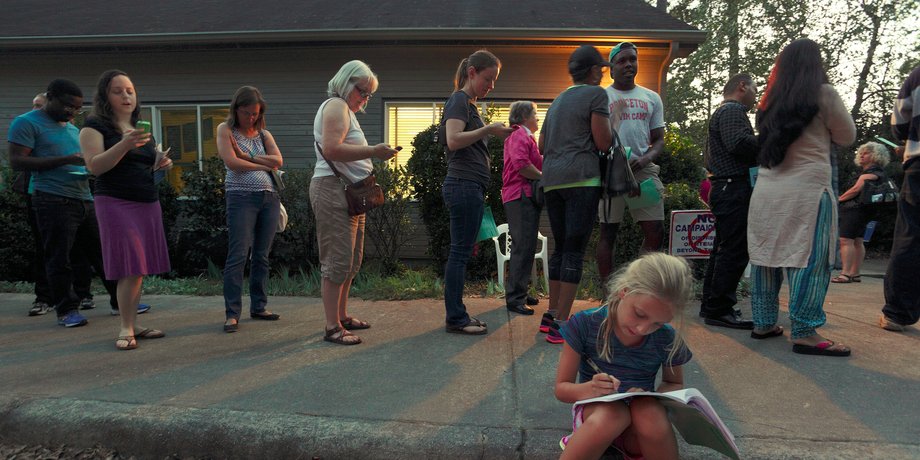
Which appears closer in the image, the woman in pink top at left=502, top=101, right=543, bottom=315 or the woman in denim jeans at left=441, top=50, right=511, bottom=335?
the woman in denim jeans at left=441, top=50, right=511, bottom=335

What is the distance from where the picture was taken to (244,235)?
13.1 ft

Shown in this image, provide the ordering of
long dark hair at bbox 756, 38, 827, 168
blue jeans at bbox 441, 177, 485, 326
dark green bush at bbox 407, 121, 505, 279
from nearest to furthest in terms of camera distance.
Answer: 1. long dark hair at bbox 756, 38, 827, 168
2. blue jeans at bbox 441, 177, 485, 326
3. dark green bush at bbox 407, 121, 505, 279

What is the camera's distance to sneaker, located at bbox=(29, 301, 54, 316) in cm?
463

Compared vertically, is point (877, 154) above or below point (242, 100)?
below

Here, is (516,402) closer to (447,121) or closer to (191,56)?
(447,121)

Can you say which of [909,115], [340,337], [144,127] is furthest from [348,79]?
[909,115]

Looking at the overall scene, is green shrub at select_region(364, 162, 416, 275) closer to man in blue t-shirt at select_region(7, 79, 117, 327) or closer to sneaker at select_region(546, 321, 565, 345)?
man in blue t-shirt at select_region(7, 79, 117, 327)

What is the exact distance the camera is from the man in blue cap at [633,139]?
401 centimetres

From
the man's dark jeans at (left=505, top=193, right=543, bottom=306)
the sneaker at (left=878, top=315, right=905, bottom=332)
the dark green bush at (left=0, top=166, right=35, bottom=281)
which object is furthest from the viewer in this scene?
the dark green bush at (left=0, top=166, right=35, bottom=281)

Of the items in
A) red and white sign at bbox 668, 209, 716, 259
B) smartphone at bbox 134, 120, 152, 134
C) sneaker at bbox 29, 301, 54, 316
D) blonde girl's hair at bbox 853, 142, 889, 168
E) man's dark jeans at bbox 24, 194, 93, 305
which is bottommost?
sneaker at bbox 29, 301, 54, 316

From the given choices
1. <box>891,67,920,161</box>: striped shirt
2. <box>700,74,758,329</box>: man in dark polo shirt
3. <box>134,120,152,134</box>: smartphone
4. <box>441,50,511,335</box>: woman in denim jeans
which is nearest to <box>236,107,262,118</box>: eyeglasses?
<box>134,120,152,134</box>: smartphone

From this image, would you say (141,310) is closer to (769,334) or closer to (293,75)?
(293,75)

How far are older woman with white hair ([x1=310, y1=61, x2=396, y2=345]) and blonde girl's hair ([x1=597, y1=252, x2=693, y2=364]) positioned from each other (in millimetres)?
1899

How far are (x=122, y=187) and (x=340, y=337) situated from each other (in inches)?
67.7
